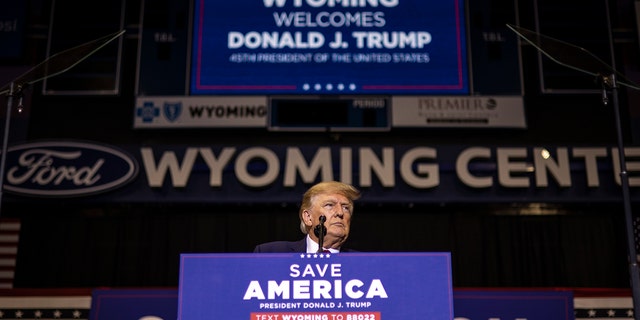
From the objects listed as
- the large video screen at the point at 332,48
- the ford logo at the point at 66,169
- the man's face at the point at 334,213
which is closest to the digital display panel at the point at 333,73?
the large video screen at the point at 332,48

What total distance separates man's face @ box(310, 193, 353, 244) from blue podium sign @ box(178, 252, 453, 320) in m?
0.61

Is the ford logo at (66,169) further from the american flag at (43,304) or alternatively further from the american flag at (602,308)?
the american flag at (602,308)

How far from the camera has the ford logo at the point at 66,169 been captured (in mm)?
6586

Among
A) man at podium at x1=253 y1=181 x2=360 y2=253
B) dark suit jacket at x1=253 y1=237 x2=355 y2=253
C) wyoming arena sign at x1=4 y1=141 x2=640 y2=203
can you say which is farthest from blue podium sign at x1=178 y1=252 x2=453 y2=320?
wyoming arena sign at x1=4 y1=141 x2=640 y2=203

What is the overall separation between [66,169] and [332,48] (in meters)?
2.80

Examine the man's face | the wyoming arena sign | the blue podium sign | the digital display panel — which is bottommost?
the blue podium sign

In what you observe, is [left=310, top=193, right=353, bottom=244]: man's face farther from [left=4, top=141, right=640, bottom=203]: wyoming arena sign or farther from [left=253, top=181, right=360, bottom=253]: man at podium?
[left=4, top=141, right=640, bottom=203]: wyoming arena sign

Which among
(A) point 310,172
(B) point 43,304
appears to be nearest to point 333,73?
(A) point 310,172

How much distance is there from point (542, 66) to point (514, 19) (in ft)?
1.87

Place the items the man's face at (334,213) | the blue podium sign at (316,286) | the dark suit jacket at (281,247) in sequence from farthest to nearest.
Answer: the dark suit jacket at (281,247) → the man's face at (334,213) → the blue podium sign at (316,286)

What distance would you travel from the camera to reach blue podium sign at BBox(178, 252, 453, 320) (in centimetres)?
180

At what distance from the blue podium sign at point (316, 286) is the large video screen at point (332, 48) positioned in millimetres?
4821

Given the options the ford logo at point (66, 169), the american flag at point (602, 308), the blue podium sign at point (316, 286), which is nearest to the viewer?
the blue podium sign at point (316, 286)

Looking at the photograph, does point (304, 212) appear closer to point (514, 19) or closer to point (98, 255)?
point (98, 255)
